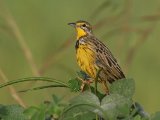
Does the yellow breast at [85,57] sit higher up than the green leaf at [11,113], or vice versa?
the green leaf at [11,113]

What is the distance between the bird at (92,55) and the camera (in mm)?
2664

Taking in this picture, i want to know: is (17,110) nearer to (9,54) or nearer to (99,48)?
(99,48)

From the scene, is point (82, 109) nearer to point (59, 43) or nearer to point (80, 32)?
point (80, 32)

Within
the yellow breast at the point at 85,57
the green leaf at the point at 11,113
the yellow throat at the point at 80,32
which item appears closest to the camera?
the green leaf at the point at 11,113

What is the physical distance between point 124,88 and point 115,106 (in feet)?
0.31

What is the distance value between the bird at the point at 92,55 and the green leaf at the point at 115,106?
3.04ft

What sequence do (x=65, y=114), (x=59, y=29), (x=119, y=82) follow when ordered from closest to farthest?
(x=65, y=114) < (x=119, y=82) < (x=59, y=29)

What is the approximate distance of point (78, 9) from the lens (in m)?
9.30

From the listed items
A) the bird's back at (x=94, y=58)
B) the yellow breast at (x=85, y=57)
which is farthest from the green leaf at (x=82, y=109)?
the yellow breast at (x=85, y=57)

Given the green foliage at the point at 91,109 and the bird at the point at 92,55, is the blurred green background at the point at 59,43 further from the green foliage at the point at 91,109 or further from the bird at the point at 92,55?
the green foliage at the point at 91,109

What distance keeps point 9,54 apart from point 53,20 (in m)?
1.37

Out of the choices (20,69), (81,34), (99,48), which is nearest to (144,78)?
(20,69)

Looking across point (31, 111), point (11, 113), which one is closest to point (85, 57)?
point (11, 113)

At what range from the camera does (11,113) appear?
4.59 ft
